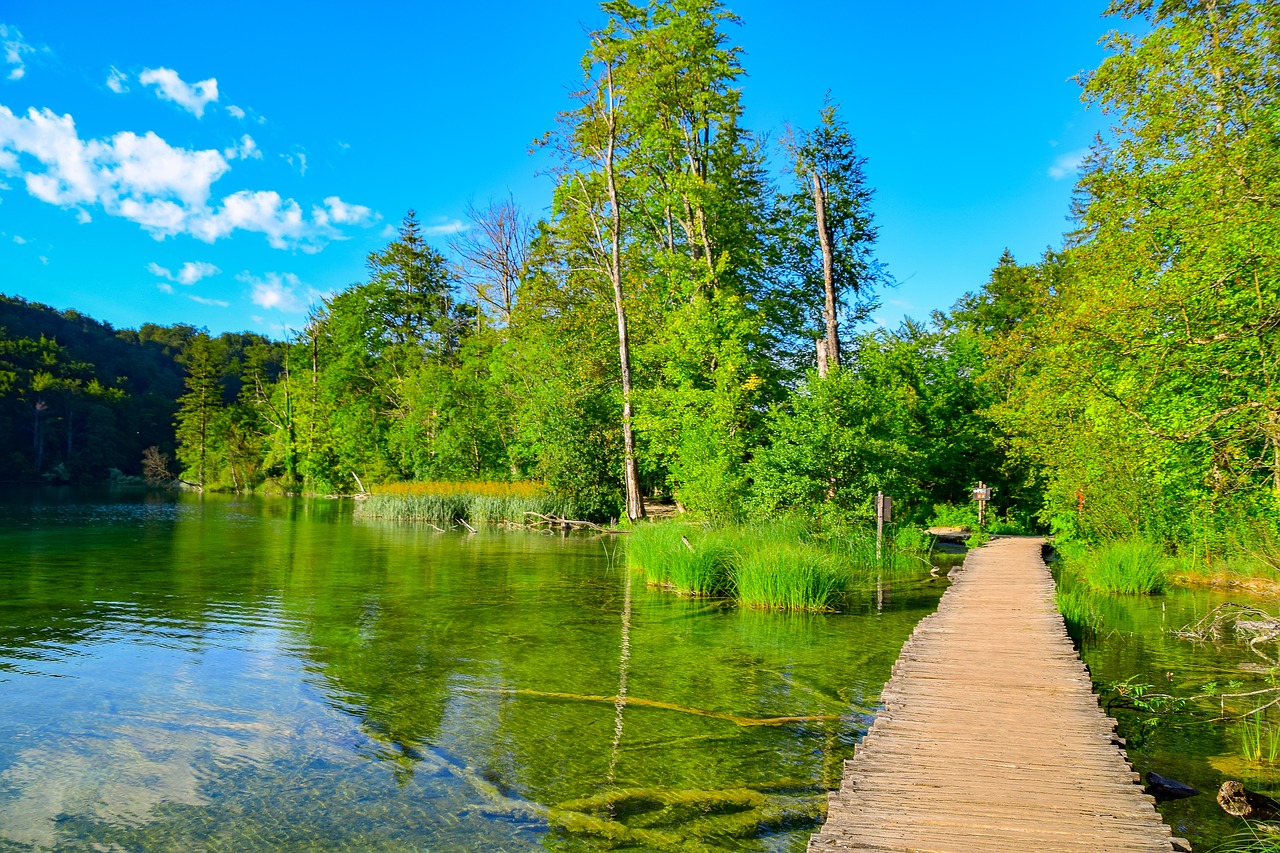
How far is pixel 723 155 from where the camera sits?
25.8 meters

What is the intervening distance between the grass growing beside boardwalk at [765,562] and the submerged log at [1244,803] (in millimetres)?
6379

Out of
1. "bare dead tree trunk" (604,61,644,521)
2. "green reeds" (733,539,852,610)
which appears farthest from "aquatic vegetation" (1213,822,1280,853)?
"bare dead tree trunk" (604,61,644,521)

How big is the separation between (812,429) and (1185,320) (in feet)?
21.2

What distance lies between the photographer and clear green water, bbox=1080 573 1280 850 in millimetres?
4656

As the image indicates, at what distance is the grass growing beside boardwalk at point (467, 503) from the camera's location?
26.8 metres

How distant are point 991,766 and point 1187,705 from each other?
3522 millimetres

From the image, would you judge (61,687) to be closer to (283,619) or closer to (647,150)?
(283,619)

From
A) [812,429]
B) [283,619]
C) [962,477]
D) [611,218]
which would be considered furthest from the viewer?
[611,218]

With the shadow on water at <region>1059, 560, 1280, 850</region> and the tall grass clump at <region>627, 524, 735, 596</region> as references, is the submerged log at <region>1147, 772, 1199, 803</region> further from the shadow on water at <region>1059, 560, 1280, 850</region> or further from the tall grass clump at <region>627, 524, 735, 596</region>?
the tall grass clump at <region>627, 524, 735, 596</region>

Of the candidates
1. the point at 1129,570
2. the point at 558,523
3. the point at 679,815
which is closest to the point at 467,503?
the point at 558,523

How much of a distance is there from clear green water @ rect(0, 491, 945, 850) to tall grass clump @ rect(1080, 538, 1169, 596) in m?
2.90

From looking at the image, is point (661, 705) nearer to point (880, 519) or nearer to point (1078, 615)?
point (1078, 615)

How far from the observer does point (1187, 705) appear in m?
6.54

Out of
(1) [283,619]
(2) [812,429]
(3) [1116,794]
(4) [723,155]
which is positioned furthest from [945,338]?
(3) [1116,794]
